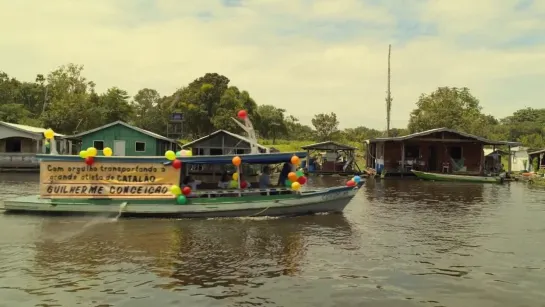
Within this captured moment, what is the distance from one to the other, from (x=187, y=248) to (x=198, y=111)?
46983 millimetres

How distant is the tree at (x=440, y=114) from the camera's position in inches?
2153

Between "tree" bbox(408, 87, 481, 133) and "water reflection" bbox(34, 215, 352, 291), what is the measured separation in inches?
1666

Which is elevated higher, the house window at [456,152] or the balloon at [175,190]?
the house window at [456,152]

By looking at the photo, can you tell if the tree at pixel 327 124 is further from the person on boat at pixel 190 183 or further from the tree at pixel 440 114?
the person on boat at pixel 190 183

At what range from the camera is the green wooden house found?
35.6 metres

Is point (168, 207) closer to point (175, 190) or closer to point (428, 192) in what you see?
point (175, 190)

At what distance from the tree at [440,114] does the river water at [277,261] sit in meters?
38.5

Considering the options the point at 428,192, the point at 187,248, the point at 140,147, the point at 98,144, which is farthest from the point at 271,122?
the point at 187,248

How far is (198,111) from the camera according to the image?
Result: 190ft

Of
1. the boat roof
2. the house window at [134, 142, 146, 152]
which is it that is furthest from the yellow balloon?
the house window at [134, 142, 146, 152]

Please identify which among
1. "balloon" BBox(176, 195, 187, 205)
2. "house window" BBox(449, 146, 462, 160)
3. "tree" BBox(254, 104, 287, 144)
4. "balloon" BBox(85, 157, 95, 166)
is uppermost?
Answer: "tree" BBox(254, 104, 287, 144)

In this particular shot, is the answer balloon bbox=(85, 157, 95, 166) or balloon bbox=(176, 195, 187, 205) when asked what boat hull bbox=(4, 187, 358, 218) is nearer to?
balloon bbox=(176, 195, 187, 205)

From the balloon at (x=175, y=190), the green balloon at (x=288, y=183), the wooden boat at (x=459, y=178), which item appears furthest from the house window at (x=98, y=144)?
the wooden boat at (x=459, y=178)

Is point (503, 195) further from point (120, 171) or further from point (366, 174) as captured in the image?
point (120, 171)
